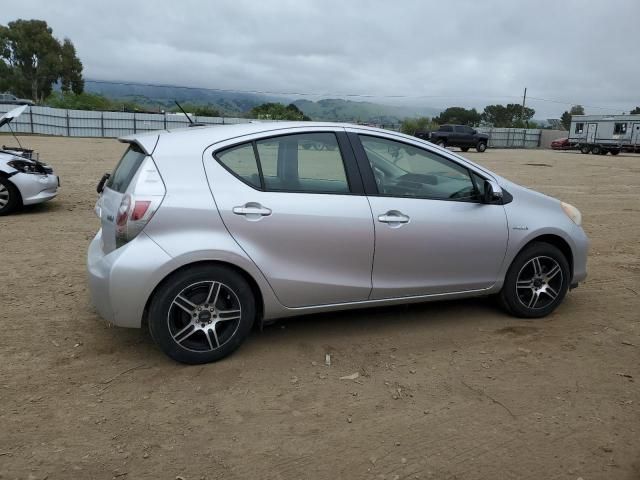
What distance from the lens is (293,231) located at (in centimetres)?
384

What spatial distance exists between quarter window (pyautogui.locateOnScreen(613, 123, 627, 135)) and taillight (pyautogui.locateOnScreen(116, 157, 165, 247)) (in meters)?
43.5

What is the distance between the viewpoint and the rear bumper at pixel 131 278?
3.53 metres

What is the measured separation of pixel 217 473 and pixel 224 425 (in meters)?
0.41

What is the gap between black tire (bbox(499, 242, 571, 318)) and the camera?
15.3ft

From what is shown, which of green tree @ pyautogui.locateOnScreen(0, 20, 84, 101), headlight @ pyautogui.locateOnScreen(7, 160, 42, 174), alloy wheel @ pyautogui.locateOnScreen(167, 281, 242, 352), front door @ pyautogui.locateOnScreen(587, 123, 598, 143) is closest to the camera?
alloy wheel @ pyautogui.locateOnScreen(167, 281, 242, 352)

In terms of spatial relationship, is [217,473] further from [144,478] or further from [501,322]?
[501,322]

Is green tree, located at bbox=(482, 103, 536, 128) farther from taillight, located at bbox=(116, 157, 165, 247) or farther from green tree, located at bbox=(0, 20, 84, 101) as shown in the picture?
taillight, located at bbox=(116, 157, 165, 247)

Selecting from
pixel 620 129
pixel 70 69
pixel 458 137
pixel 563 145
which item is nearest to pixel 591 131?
pixel 620 129

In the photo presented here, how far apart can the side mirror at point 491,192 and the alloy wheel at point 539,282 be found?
651mm

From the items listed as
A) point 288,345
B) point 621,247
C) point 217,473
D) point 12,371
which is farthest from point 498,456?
point 621,247

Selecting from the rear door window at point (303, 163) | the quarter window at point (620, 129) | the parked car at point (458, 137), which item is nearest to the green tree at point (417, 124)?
the parked car at point (458, 137)

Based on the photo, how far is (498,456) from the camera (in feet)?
9.50

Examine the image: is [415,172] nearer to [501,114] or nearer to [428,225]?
[428,225]

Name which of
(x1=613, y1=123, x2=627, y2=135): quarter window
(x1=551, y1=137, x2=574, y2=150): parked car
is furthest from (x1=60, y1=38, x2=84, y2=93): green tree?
(x1=613, y1=123, x2=627, y2=135): quarter window
